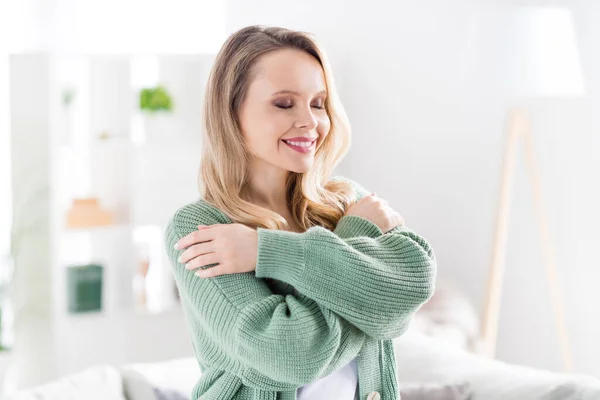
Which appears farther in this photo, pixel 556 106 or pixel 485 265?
pixel 485 265

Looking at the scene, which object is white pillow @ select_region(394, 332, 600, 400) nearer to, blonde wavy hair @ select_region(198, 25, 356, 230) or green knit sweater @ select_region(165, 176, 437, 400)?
green knit sweater @ select_region(165, 176, 437, 400)

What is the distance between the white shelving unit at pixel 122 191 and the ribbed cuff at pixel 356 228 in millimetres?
2622

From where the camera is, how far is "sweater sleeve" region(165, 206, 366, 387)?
137 cm

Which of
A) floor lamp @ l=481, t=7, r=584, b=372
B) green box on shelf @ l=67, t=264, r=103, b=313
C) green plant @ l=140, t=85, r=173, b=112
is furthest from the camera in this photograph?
green plant @ l=140, t=85, r=173, b=112

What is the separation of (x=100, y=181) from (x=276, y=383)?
2946 millimetres

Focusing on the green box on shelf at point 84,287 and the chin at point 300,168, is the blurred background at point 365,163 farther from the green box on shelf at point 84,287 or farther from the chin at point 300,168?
the chin at point 300,168

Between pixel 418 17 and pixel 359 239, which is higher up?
pixel 418 17

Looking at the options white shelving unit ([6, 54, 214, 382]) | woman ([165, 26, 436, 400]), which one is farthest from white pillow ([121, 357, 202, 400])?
white shelving unit ([6, 54, 214, 382])

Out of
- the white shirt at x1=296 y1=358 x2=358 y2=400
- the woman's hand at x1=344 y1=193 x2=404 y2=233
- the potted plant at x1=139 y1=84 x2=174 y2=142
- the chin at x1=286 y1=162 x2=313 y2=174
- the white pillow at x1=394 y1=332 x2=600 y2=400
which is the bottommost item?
the white pillow at x1=394 y1=332 x2=600 y2=400

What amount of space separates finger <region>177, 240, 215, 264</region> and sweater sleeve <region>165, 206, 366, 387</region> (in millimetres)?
29

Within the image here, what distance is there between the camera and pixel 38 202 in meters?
3.84

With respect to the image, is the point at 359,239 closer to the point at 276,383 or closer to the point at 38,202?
the point at 276,383

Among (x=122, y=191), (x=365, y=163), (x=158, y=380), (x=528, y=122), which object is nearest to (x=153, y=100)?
(x=122, y=191)

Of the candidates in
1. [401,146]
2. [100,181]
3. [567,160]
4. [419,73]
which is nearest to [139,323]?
[100,181]
